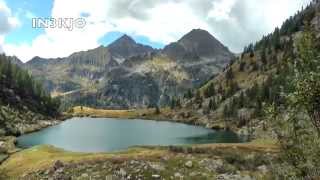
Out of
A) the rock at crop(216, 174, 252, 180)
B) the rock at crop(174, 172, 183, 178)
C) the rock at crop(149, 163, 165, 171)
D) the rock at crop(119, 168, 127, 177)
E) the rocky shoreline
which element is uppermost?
the rocky shoreline

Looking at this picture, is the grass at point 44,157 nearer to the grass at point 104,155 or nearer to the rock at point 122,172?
the grass at point 104,155

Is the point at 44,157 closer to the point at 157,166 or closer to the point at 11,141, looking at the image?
the point at 157,166

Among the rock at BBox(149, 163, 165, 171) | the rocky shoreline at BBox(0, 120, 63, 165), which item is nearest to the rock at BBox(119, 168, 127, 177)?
the rock at BBox(149, 163, 165, 171)

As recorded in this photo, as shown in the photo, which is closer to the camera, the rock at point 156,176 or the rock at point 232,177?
the rock at point 156,176

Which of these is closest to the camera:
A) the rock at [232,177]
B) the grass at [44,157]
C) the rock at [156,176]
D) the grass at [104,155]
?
the rock at [156,176]

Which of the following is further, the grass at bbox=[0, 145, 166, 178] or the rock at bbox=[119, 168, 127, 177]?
the grass at bbox=[0, 145, 166, 178]

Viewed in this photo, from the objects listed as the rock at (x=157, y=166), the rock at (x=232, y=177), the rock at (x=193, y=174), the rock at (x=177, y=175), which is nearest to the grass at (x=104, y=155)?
→ the rock at (x=157, y=166)

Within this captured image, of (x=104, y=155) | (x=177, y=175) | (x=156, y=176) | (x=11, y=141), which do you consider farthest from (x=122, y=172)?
(x=11, y=141)

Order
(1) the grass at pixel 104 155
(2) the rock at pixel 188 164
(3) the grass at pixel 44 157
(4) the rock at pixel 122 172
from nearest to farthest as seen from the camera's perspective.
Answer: (4) the rock at pixel 122 172, (2) the rock at pixel 188 164, (1) the grass at pixel 104 155, (3) the grass at pixel 44 157

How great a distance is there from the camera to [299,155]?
19.8 m

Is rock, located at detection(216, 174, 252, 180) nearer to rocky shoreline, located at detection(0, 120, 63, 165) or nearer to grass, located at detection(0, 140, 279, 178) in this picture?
grass, located at detection(0, 140, 279, 178)

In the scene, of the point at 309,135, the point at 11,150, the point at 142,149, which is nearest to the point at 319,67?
the point at 309,135

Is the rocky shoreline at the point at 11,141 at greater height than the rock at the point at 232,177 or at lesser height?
greater

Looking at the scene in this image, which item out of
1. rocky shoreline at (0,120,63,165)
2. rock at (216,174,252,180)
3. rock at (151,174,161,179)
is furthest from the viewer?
rocky shoreline at (0,120,63,165)
